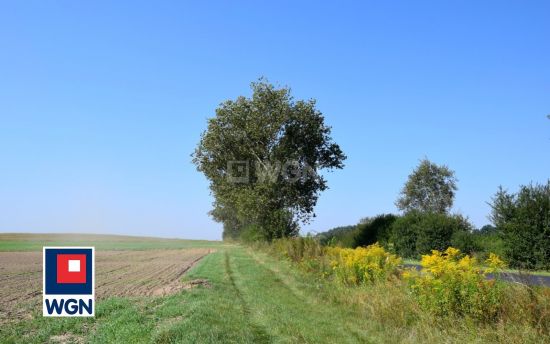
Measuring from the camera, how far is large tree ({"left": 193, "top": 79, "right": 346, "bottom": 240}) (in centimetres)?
4422

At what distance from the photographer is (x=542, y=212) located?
26422mm

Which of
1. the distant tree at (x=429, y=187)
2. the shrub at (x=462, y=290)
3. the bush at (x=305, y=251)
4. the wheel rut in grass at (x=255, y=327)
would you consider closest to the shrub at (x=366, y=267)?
the wheel rut in grass at (x=255, y=327)

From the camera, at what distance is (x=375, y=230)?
4178 cm

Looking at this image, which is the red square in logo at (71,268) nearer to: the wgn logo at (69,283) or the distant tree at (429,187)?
the wgn logo at (69,283)

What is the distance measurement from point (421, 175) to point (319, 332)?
66.1 metres

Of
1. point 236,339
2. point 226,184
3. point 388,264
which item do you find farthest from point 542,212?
point 226,184

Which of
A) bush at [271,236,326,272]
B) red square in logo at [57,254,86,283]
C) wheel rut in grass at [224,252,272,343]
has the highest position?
red square in logo at [57,254,86,283]

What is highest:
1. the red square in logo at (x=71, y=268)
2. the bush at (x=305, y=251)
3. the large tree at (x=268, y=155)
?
the large tree at (x=268, y=155)

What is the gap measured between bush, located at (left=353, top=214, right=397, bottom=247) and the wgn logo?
96.1 feet

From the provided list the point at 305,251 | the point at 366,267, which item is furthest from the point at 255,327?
the point at 305,251

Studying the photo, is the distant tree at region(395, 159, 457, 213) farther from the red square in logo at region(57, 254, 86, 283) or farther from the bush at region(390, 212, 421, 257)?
the red square in logo at region(57, 254, 86, 283)

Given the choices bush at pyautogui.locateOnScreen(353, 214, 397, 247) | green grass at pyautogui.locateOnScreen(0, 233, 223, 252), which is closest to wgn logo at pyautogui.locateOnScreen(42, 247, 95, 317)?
bush at pyautogui.locateOnScreen(353, 214, 397, 247)

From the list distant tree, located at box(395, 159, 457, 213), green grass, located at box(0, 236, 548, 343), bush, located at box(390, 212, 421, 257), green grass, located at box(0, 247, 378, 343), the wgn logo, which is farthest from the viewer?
distant tree, located at box(395, 159, 457, 213)

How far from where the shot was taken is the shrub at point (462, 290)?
31.7 ft
